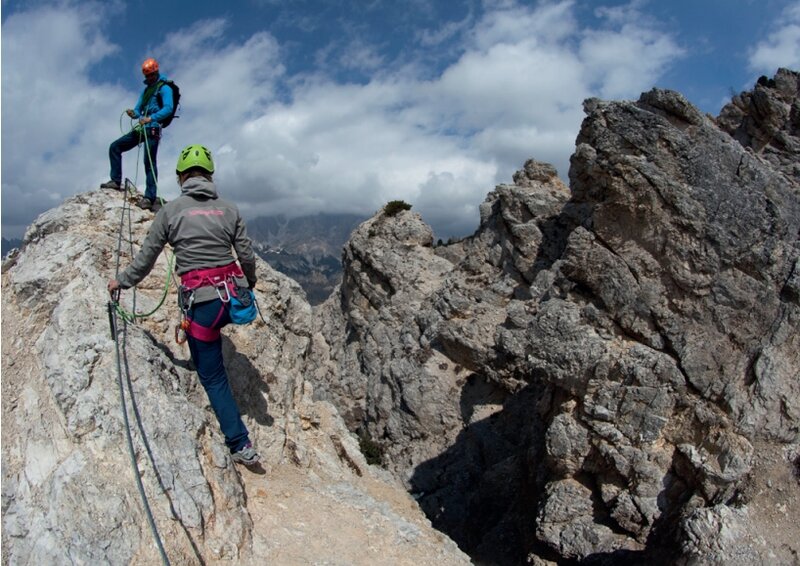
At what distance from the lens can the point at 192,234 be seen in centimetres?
864

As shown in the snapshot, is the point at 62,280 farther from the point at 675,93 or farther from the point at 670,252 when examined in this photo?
the point at 675,93

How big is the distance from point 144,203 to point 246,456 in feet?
24.1

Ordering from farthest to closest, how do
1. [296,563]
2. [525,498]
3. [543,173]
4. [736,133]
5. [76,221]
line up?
[543,173] < [736,133] < [525,498] < [76,221] < [296,563]

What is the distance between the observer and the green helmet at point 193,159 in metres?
8.94

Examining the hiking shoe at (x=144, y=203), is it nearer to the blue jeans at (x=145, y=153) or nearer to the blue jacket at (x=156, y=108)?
the blue jeans at (x=145, y=153)

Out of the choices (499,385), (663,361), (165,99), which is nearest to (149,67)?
(165,99)

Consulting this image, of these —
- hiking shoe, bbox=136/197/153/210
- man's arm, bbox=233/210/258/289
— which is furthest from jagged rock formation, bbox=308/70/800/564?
hiking shoe, bbox=136/197/153/210

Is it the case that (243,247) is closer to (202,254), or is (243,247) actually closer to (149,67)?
(202,254)

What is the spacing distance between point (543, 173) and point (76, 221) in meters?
32.3

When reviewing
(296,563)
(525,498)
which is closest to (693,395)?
(525,498)

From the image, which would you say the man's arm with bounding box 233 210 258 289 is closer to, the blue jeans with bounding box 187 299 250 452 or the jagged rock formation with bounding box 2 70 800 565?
the blue jeans with bounding box 187 299 250 452

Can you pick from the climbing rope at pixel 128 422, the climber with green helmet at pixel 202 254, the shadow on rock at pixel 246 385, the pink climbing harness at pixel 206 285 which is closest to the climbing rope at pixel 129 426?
the climbing rope at pixel 128 422

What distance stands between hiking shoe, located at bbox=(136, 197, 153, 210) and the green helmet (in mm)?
5298

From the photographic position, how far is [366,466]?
13.4 metres
